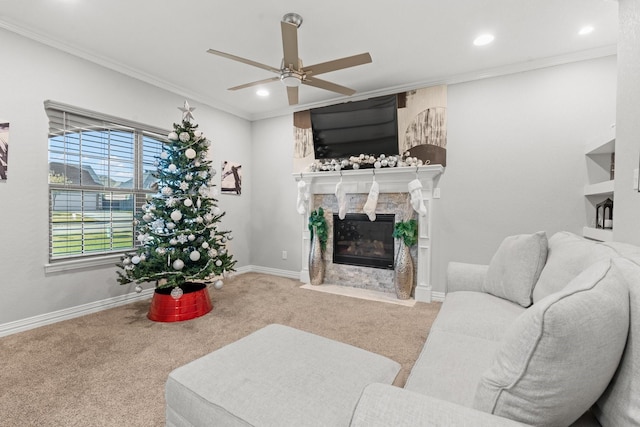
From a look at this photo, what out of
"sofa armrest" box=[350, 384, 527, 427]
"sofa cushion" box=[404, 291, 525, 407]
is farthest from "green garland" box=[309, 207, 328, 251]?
"sofa armrest" box=[350, 384, 527, 427]

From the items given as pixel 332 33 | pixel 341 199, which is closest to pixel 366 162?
pixel 341 199

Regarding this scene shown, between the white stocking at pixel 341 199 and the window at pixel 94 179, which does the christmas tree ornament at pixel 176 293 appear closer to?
the window at pixel 94 179

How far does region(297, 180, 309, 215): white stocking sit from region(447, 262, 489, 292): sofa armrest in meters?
2.22

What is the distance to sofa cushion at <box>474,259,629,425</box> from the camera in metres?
0.66

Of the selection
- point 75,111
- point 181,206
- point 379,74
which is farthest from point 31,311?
point 379,74

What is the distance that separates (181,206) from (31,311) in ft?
5.07

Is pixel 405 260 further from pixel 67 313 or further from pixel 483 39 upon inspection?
pixel 67 313

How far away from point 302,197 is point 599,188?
9.98 feet

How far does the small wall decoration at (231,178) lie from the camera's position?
4.37 metres

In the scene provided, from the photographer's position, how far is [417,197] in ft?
11.1

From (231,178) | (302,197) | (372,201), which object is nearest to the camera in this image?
(372,201)

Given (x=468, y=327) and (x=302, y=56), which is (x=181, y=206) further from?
(x=468, y=327)

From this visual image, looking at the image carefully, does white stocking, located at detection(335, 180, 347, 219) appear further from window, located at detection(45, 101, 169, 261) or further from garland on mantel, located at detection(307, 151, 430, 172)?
window, located at detection(45, 101, 169, 261)

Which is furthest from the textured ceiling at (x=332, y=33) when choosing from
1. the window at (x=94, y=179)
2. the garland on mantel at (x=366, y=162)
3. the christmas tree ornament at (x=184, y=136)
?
the garland on mantel at (x=366, y=162)
